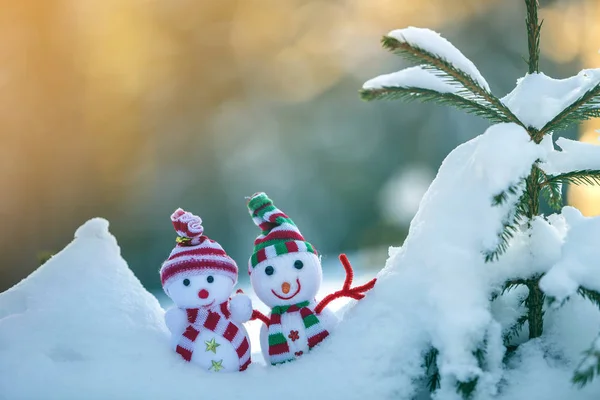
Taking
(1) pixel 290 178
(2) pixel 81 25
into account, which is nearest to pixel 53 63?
(2) pixel 81 25

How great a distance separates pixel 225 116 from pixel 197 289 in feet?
11.5

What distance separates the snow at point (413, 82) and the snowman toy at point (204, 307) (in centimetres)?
43

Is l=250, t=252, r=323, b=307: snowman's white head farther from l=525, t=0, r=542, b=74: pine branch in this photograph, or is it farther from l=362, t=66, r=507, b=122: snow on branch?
l=525, t=0, r=542, b=74: pine branch

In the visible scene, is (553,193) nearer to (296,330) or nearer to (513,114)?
(513,114)

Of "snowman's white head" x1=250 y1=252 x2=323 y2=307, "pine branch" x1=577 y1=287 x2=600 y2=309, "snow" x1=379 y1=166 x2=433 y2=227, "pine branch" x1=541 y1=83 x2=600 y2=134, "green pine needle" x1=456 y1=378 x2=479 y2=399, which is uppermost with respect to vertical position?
"snow" x1=379 y1=166 x2=433 y2=227

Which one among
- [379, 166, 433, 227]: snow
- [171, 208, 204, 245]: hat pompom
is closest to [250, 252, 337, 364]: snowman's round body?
[171, 208, 204, 245]: hat pompom

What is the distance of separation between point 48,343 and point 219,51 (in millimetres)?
3695

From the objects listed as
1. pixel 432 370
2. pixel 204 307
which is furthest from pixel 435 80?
pixel 204 307

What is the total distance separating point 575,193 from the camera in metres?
3.30

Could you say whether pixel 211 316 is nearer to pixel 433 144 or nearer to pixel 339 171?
pixel 339 171

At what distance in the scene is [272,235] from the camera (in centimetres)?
104

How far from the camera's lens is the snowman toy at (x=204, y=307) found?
3.23ft

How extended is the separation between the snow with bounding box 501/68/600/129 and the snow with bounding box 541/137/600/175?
74 mm

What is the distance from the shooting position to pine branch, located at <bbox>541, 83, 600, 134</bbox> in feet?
2.72
